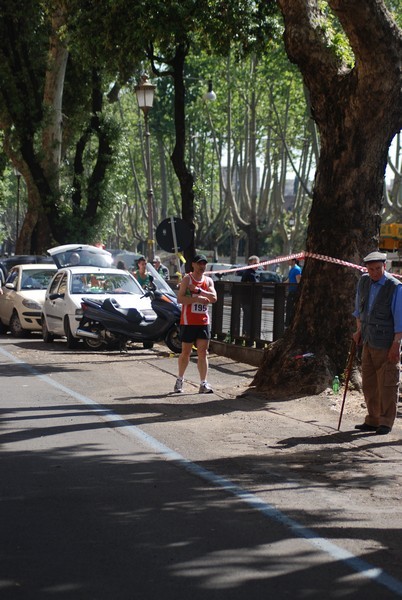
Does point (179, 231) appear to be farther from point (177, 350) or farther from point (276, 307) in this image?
point (276, 307)

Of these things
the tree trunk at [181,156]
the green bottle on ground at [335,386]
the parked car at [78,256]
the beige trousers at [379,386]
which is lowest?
the green bottle on ground at [335,386]

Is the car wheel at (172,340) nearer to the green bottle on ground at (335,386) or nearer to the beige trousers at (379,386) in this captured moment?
the green bottle on ground at (335,386)

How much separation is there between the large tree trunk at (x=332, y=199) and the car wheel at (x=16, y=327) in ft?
38.9

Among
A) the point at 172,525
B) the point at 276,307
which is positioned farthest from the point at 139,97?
the point at 172,525

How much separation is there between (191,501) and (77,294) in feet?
50.6

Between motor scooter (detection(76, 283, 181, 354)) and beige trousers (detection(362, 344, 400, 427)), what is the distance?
970 centimetres

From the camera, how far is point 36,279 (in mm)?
27062

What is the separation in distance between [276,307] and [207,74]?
4018 cm

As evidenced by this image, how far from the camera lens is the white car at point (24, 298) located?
25688mm

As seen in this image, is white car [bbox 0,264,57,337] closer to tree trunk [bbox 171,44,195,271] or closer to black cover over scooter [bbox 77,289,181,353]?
tree trunk [bbox 171,44,195,271]

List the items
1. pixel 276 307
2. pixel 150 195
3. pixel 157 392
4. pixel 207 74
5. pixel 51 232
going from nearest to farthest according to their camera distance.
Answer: pixel 157 392
pixel 276 307
pixel 150 195
pixel 51 232
pixel 207 74

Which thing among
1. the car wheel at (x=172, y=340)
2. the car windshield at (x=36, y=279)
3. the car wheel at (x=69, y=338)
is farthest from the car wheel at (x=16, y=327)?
the car wheel at (x=172, y=340)

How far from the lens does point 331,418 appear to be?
12.8 m

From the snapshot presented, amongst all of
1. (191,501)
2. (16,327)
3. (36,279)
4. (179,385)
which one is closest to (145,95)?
(36,279)
